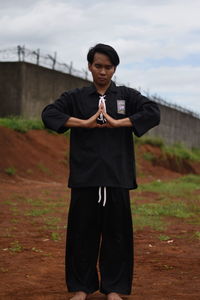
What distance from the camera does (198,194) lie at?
15.2 meters

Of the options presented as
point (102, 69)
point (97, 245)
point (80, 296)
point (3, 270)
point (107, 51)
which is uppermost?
point (107, 51)

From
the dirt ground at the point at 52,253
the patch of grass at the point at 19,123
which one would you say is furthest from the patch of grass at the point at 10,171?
the patch of grass at the point at 19,123

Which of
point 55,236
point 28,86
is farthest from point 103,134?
point 28,86

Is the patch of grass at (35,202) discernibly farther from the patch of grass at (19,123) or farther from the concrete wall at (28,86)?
the concrete wall at (28,86)

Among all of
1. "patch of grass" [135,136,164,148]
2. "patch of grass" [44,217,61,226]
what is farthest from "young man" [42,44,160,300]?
"patch of grass" [135,136,164,148]

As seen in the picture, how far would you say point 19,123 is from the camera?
2167cm

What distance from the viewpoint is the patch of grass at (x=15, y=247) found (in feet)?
22.8

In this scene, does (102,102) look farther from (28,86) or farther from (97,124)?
(28,86)

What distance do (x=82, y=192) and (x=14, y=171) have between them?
14329 millimetres

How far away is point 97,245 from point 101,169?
0.60m

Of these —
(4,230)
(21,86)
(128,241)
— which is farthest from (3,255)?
(21,86)

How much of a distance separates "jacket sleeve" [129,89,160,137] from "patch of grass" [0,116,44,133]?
17.1 m

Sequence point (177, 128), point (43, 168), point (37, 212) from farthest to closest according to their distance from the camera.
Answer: point (177, 128)
point (43, 168)
point (37, 212)

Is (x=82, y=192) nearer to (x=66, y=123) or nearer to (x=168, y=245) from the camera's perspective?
(x=66, y=123)
